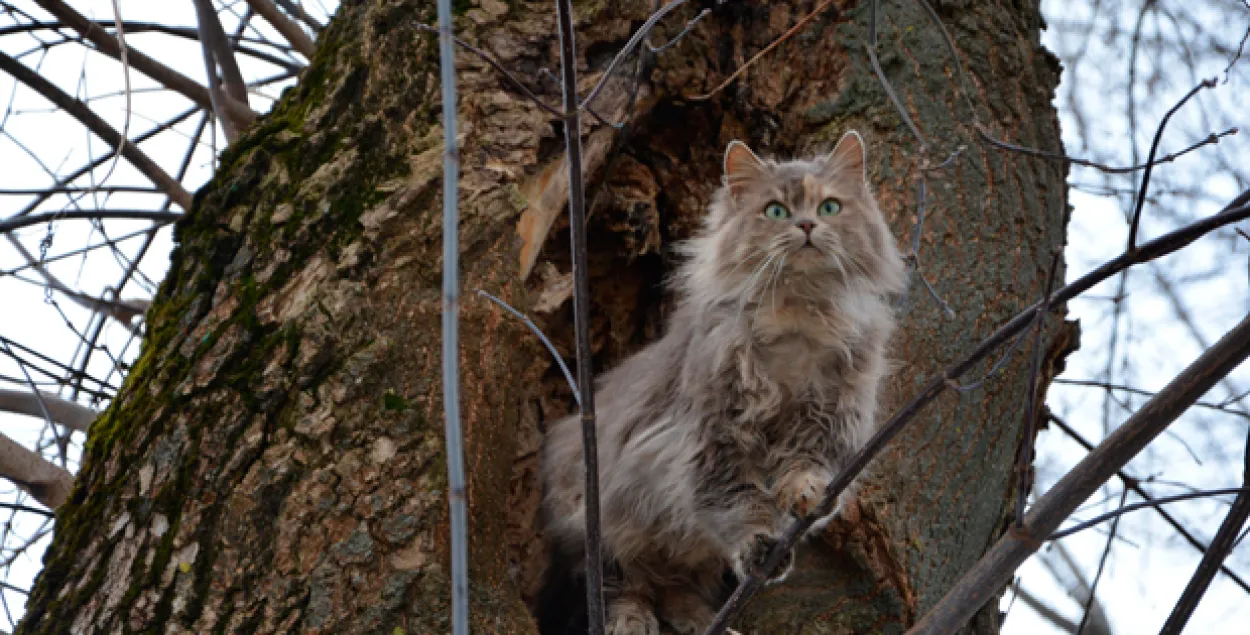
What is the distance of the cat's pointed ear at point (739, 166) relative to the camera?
10.5 ft

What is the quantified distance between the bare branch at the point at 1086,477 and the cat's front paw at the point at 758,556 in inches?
29.9

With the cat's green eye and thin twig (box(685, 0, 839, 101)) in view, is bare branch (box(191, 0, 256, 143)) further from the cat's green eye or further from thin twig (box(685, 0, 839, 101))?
the cat's green eye

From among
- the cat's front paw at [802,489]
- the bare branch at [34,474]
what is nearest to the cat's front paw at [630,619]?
the cat's front paw at [802,489]

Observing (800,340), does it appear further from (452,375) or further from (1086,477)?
(452,375)

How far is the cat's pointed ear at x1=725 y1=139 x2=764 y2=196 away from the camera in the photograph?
10.5 feet

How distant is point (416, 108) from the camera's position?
294cm

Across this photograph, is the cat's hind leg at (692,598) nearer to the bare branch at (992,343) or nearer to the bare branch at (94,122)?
the bare branch at (992,343)

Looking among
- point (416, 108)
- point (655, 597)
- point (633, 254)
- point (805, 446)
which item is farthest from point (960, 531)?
point (416, 108)

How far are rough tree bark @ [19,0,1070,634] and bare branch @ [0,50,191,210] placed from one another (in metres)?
0.76

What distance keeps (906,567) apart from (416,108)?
1.76 meters

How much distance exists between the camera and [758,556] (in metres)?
2.68

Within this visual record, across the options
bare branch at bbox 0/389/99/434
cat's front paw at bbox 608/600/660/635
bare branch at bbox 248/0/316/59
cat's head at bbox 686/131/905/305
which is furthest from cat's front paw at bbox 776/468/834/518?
bare branch at bbox 248/0/316/59

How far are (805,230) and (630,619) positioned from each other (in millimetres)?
1211

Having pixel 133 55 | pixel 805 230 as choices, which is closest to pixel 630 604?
pixel 805 230
